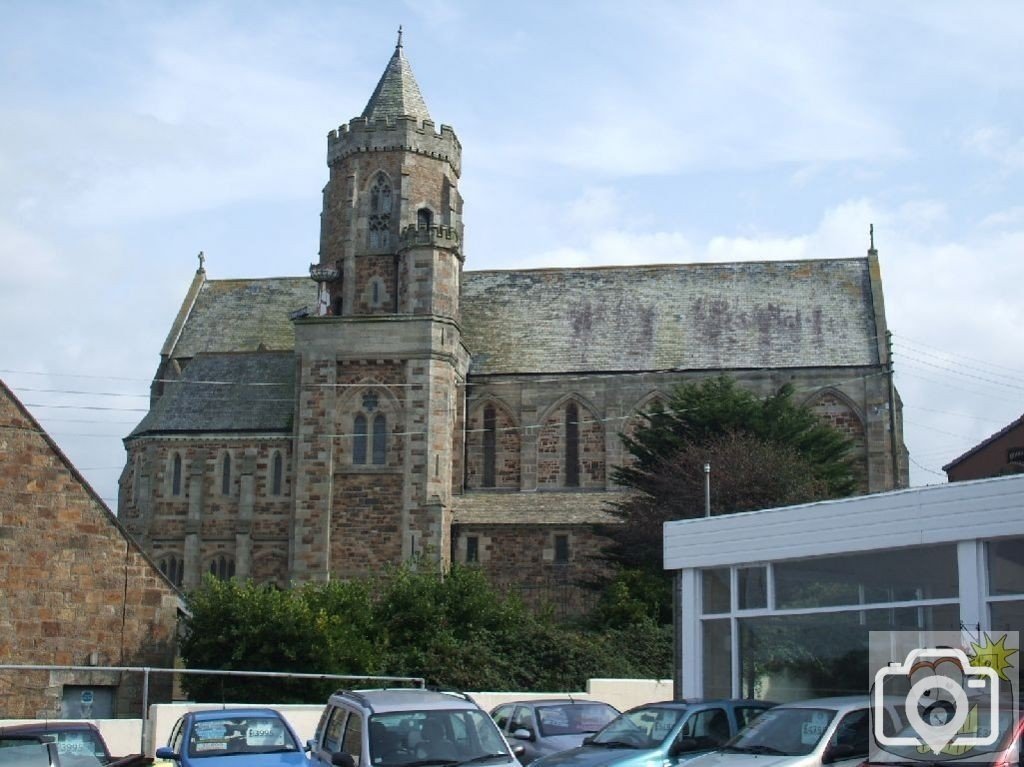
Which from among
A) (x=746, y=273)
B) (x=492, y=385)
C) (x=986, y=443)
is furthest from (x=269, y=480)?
(x=986, y=443)

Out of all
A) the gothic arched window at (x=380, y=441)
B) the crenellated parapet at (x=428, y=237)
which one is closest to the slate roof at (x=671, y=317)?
the crenellated parapet at (x=428, y=237)

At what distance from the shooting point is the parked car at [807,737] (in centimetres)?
1307

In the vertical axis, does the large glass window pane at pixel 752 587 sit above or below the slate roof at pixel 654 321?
below

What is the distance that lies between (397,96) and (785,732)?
132 feet

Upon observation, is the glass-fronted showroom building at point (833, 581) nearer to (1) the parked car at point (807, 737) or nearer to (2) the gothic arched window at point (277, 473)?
(1) the parked car at point (807, 737)

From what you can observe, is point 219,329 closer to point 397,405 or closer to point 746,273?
point 397,405

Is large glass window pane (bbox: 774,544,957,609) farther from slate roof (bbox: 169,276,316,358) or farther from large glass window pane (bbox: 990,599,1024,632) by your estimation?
slate roof (bbox: 169,276,316,358)

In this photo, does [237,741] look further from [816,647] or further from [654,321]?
[654,321]

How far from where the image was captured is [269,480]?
4725 centimetres

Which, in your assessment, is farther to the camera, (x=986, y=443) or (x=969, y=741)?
(x=986, y=443)

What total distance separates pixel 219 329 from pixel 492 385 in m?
12.3

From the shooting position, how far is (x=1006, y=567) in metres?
16.5

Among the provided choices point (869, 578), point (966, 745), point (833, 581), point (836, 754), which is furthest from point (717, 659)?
point (966, 745)

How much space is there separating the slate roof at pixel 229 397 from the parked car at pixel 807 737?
34.9 meters
